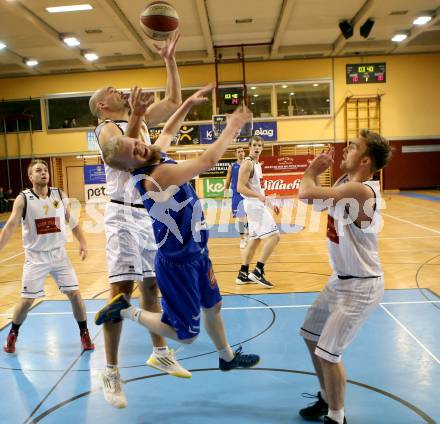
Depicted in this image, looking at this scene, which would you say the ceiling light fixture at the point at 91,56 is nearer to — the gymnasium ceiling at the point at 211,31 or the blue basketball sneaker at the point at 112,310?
the gymnasium ceiling at the point at 211,31

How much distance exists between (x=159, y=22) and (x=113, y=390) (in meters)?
3.05

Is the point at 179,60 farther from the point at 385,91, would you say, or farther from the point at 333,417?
the point at 333,417

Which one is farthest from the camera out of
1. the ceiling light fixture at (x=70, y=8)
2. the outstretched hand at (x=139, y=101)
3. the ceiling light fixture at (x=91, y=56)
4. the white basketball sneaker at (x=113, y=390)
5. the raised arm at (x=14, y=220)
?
the ceiling light fixture at (x=91, y=56)

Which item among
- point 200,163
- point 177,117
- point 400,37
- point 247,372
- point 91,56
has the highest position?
point 400,37

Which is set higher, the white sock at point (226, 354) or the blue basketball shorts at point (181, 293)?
the blue basketball shorts at point (181, 293)

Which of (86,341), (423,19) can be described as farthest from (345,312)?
(423,19)

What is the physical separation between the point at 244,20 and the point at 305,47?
451 centimetres

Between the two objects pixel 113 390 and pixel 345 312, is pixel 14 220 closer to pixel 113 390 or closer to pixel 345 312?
pixel 113 390

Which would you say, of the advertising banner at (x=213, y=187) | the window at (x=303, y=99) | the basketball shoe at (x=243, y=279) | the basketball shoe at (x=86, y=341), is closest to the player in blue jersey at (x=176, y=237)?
the basketball shoe at (x=86, y=341)

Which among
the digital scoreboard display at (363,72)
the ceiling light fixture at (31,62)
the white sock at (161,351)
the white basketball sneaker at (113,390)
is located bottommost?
the white basketball sneaker at (113,390)

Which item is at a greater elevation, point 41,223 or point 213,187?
point 41,223

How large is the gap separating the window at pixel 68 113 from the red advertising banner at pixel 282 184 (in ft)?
35.7

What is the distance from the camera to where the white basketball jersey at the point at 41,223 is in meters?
4.66

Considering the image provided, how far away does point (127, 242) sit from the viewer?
135 inches
